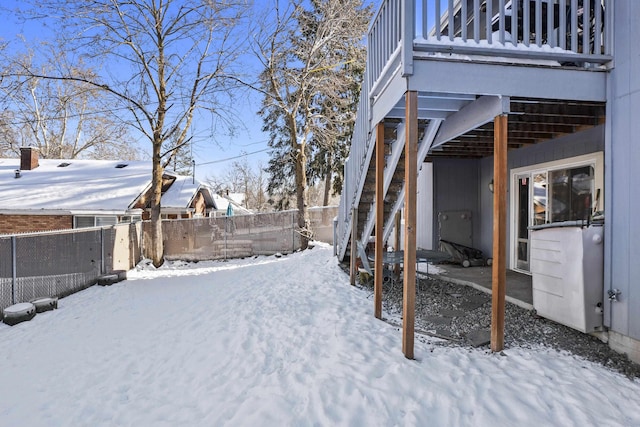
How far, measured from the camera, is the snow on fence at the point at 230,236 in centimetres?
1137

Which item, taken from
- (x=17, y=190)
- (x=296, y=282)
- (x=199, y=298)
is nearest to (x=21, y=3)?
(x=17, y=190)

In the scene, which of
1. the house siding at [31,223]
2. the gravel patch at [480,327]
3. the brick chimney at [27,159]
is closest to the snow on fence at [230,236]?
the house siding at [31,223]

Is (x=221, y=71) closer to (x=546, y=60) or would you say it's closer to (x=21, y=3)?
(x=21, y=3)

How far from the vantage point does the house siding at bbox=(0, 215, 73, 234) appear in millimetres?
11586

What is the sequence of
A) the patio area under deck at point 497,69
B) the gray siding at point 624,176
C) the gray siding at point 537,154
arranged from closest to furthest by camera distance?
the gray siding at point 624,176, the patio area under deck at point 497,69, the gray siding at point 537,154

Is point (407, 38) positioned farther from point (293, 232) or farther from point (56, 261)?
point (293, 232)

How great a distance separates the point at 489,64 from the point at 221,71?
1019 cm

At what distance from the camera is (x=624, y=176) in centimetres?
309

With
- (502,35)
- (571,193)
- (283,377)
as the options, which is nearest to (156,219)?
(283,377)

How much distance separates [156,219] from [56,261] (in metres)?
3.91

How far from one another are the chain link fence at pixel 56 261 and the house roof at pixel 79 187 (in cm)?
370

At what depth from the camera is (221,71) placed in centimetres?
1148

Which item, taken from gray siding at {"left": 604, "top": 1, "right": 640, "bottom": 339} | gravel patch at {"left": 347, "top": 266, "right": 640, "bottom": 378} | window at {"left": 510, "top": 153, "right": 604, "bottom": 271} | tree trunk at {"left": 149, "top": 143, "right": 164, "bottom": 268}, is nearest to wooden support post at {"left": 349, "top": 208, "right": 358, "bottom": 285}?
gravel patch at {"left": 347, "top": 266, "right": 640, "bottom": 378}

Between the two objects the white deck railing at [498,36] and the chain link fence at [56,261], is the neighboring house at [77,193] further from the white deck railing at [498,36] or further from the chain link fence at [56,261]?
the white deck railing at [498,36]
